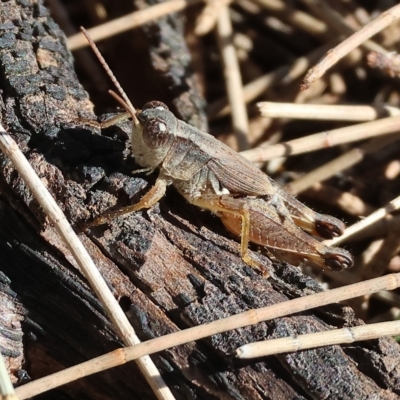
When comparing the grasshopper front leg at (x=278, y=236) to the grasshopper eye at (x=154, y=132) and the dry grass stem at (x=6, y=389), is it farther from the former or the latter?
the dry grass stem at (x=6, y=389)

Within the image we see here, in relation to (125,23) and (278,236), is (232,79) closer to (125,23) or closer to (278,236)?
(125,23)

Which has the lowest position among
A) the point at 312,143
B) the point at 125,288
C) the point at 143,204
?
the point at 125,288

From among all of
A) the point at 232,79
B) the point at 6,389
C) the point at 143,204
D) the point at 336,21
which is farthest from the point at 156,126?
the point at 336,21

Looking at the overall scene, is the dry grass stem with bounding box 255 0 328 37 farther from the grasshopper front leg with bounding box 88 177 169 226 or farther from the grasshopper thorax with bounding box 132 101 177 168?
the grasshopper front leg with bounding box 88 177 169 226

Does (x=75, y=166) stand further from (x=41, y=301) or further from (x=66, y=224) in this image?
(x=41, y=301)

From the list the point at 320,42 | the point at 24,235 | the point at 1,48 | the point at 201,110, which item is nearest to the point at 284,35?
the point at 320,42
